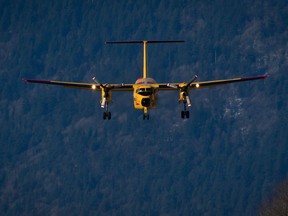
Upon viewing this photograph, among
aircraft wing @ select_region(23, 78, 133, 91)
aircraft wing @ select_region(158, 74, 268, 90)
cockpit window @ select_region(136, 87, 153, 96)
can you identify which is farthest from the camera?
aircraft wing @ select_region(23, 78, 133, 91)

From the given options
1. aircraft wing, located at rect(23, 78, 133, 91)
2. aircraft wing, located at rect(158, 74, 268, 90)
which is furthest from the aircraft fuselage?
aircraft wing, located at rect(23, 78, 133, 91)

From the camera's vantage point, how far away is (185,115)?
134 meters

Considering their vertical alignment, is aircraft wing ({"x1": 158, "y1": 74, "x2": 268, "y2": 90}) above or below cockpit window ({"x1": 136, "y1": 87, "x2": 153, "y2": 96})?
above

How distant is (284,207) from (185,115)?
87.0ft

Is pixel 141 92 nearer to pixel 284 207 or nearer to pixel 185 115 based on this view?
pixel 185 115

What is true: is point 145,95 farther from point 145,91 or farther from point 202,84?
point 202,84

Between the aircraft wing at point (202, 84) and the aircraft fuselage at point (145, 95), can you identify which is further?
the aircraft wing at point (202, 84)

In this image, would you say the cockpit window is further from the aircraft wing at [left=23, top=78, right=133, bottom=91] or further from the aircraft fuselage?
the aircraft wing at [left=23, top=78, right=133, bottom=91]

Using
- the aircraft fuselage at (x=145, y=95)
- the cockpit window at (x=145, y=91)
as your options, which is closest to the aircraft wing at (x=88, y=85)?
the aircraft fuselage at (x=145, y=95)

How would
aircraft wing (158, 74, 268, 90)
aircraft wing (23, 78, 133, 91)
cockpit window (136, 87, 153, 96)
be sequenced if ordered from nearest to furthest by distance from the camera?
cockpit window (136, 87, 153, 96) → aircraft wing (158, 74, 268, 90) → aircraft wing (23, 78, 133, 91)

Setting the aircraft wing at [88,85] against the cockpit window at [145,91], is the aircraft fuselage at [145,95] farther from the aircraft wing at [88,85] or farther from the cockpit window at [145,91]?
the aircraft wing at [88,85]

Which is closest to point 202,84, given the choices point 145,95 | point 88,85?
point 145,95

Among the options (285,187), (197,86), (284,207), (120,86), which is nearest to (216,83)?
(197,86)

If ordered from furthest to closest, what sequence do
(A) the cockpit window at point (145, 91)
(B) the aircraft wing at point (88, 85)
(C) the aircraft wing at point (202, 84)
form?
1. (B) the aircraft wing at point (88, 85)
2. (C) the aircraft wing at point (202, 84)
3. (A) the cockpit window at point (145, 91)
